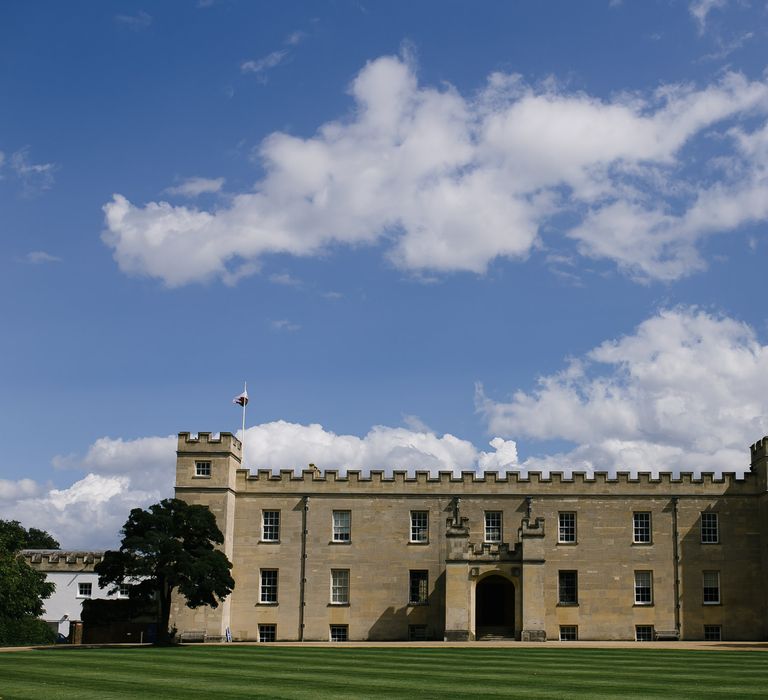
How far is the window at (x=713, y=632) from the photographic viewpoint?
54219 mm

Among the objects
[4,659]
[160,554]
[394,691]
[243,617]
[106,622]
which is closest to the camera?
[394,691]

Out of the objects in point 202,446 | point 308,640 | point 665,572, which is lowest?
point 308,640

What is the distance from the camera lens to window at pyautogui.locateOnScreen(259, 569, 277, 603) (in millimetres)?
55844

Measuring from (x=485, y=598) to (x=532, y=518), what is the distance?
16.0ft

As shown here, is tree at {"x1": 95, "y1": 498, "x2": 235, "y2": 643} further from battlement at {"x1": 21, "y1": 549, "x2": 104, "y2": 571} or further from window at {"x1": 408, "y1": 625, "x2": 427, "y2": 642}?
battlement at {"x1": 21, "y1": 549, "x2": 104, "y2": 571}

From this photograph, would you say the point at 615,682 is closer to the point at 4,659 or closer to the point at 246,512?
the point at 4,659

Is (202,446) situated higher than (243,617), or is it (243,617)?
(202,446)

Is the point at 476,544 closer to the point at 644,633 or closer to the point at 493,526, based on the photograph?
the point at 493,526

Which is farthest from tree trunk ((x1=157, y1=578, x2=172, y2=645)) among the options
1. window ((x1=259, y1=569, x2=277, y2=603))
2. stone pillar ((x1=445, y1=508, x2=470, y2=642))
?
stone pillar ((x1=445, y1=508, x2=470, y2=642))

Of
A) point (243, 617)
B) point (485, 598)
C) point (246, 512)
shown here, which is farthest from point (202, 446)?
point (485, 598)

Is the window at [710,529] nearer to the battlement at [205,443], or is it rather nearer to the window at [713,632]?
the window at [713,632]

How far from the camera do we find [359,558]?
5606cm

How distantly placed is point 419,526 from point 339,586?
5.31 m

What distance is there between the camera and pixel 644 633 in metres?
54.6
